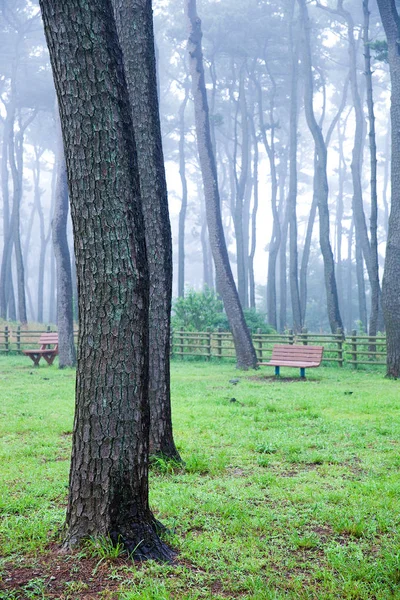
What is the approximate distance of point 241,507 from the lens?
14.4ft

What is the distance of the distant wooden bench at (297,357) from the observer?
1372cm

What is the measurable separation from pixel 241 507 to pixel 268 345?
16386mm

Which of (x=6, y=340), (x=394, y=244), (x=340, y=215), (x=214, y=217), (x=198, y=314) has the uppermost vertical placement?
(x=340, y=215)

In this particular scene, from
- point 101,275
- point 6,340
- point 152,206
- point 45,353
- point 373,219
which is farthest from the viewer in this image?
point 6,340

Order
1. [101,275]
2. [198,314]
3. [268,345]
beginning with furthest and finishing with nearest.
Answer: [198,314]
[268,345]
[101,275]

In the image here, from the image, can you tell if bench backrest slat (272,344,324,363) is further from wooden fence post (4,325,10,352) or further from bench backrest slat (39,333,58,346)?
wooden fence post (4,325,10,352)

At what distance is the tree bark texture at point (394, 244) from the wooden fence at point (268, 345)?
2.48 metres

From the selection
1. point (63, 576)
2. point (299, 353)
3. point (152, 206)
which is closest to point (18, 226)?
point (299, 353)

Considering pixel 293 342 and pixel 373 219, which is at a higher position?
pixel 373 219

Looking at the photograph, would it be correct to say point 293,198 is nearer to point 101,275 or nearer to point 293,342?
point 293,342

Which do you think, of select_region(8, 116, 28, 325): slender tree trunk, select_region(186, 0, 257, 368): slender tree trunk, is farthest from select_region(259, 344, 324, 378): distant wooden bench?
select_region(8, 116, 28, 325): slender tree trunk

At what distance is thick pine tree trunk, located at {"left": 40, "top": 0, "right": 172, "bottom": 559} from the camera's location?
137 inches

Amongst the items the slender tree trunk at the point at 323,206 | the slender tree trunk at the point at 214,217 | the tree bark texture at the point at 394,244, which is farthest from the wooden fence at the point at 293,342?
the tree bark texture at the point at 394,244

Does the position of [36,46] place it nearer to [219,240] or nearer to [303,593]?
[219,240]
